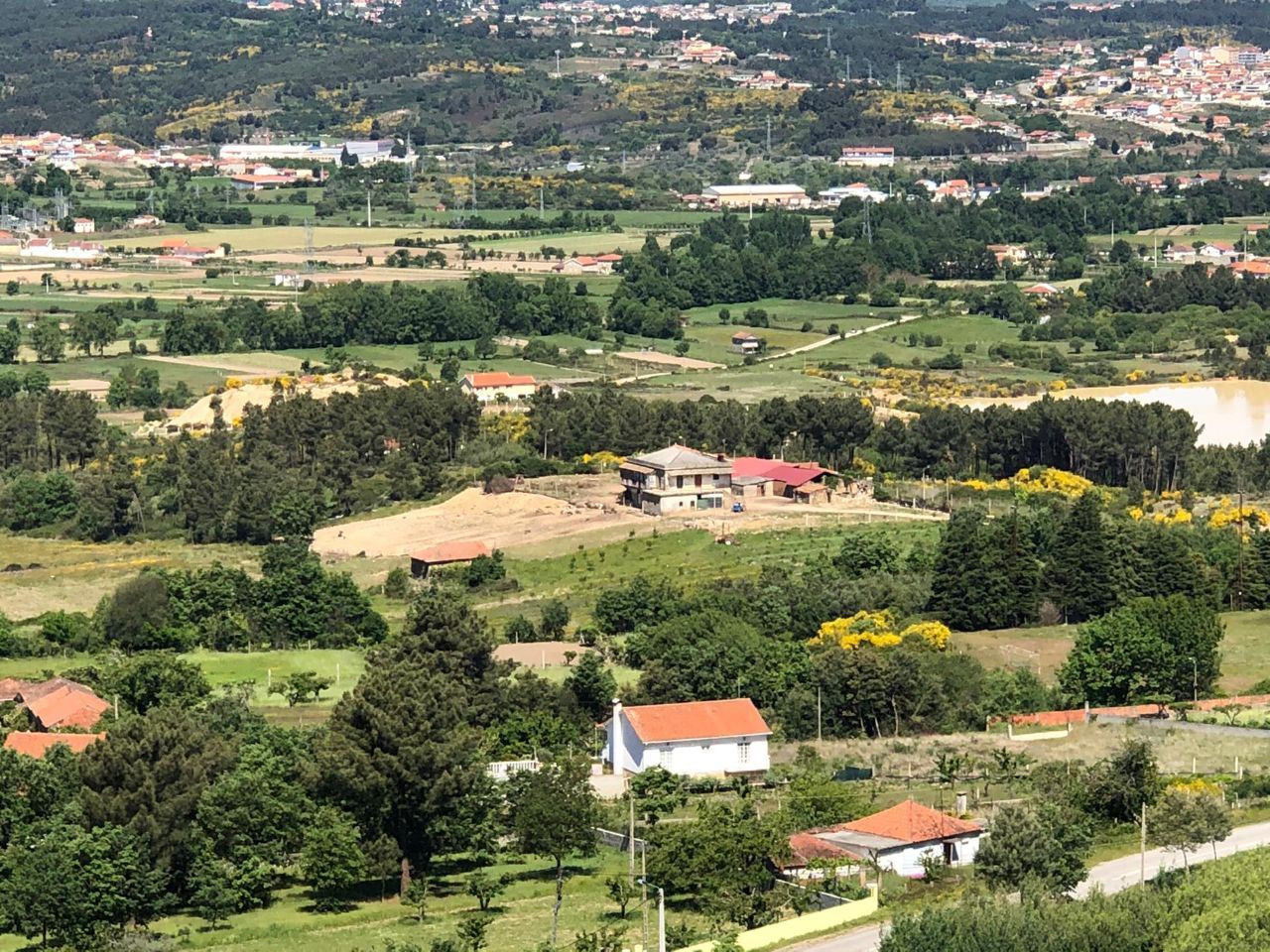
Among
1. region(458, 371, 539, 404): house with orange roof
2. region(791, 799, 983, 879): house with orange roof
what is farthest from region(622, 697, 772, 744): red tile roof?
region(458, 371, 539, 404): house with orange roof

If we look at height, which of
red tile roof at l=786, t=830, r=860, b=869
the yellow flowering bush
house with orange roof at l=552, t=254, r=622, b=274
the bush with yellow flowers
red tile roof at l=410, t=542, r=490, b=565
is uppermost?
red tile roof at l=786, t=830, r=860, b=869

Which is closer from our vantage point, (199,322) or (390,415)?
(390,415)

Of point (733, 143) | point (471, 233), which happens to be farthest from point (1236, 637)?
point (733, 143)

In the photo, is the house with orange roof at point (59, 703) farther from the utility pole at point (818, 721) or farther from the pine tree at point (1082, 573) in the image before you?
the pine tree at point (1082, 573)

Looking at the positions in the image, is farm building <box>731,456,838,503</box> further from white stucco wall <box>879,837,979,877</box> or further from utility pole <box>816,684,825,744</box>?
white stucco wall <box>879,837,979,877</box>

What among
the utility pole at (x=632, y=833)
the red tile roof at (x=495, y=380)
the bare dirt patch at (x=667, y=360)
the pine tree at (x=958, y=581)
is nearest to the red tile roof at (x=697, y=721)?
the utility pole at (x=632, y=833)

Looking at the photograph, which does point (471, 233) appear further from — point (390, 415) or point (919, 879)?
point (919, 879)

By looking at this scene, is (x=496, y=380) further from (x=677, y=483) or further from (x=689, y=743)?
(x=689, y=743)

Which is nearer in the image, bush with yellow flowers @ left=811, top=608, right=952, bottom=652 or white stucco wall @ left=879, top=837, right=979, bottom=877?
white stucco wall @ left=879, top=837, right=979, bottom=877

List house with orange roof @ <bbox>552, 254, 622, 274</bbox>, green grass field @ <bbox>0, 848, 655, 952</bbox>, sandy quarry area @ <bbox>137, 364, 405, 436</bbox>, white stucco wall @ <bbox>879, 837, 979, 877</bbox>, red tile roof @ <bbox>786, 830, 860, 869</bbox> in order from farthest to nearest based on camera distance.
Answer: house with orange roof @ <bbox>552, 254, 622, 274</bbox>, sandy quarry area @ <bbox>137, 364, 405, 436</bbox>, white stucco wall @ <bbox>879, 837, 979, 877</bbox>, red tile roof @ <bbox>786, 830, 860, 869</bbox>, green grass field @ <bbox>0, 848, 655, 952</bbox>
